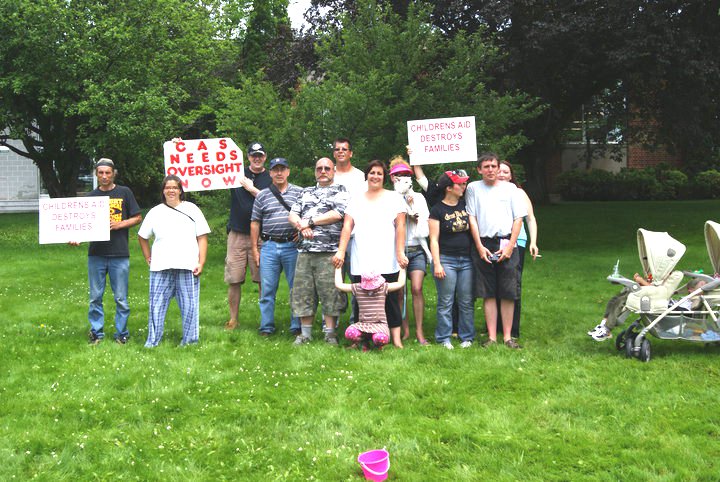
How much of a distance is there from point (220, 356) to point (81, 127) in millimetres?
18969

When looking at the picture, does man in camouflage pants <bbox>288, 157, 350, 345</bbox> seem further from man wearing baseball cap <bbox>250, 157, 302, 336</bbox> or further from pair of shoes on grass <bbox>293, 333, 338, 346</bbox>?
man wearing baseball cap <bbox>250, 157, 302, 336</bbox>

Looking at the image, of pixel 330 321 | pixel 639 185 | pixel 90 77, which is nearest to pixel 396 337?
pixel 330 321

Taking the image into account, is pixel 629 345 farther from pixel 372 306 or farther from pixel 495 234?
pixel 372 306

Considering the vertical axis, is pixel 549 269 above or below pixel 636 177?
below

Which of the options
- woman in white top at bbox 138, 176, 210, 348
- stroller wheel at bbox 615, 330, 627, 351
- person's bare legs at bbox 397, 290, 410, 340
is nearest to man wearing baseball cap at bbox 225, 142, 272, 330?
woman in white top at bbox 138, 176, 210, 348

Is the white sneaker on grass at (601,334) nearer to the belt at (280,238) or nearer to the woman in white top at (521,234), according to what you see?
the woman in white top at (521,234)

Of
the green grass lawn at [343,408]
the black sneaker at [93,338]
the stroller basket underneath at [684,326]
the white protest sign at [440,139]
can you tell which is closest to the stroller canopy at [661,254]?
the stroller basket underneath at [684,326]

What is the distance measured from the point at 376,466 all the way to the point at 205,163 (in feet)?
15.0

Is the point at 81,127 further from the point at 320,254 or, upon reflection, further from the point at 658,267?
the point at 658,267

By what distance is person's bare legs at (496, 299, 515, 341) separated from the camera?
23.9ft

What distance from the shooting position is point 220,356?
6906mm

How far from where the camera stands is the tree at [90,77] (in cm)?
2164

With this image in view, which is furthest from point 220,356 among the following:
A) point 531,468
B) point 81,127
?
point 81,127

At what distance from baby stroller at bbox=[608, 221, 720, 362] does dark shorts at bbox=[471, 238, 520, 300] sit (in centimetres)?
106
